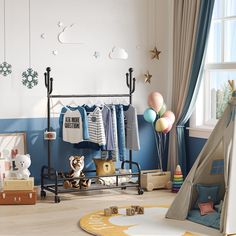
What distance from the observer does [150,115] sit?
6.07 meters

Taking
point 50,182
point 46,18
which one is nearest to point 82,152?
point 50,182

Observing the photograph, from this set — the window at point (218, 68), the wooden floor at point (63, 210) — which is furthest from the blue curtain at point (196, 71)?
the wooden floor at point (63, 210)

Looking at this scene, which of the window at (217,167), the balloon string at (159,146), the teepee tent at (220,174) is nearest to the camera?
the teepee tent at (220,174)

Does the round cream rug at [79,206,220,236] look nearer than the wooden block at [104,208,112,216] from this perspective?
Yes

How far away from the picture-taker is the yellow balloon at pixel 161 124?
6039 mm

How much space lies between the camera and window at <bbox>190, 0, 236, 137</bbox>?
594cm

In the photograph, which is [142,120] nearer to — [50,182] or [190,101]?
[190,101]

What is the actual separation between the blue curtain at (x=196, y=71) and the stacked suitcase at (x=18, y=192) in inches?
68.0

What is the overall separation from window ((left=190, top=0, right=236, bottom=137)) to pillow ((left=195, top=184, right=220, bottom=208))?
149 centimetres

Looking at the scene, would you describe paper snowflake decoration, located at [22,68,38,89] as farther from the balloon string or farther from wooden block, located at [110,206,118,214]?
wooden block, located at [110,206,118,214]

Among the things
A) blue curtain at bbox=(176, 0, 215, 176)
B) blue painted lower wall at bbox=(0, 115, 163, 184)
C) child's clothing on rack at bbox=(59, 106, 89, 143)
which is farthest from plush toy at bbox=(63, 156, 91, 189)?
blue curtain at bbox=(176, 0, 215, 176)

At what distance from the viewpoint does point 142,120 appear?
6.52 meters

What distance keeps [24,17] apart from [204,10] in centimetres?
176

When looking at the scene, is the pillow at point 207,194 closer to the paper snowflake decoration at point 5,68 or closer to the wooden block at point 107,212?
the wooden block at point 107,212
